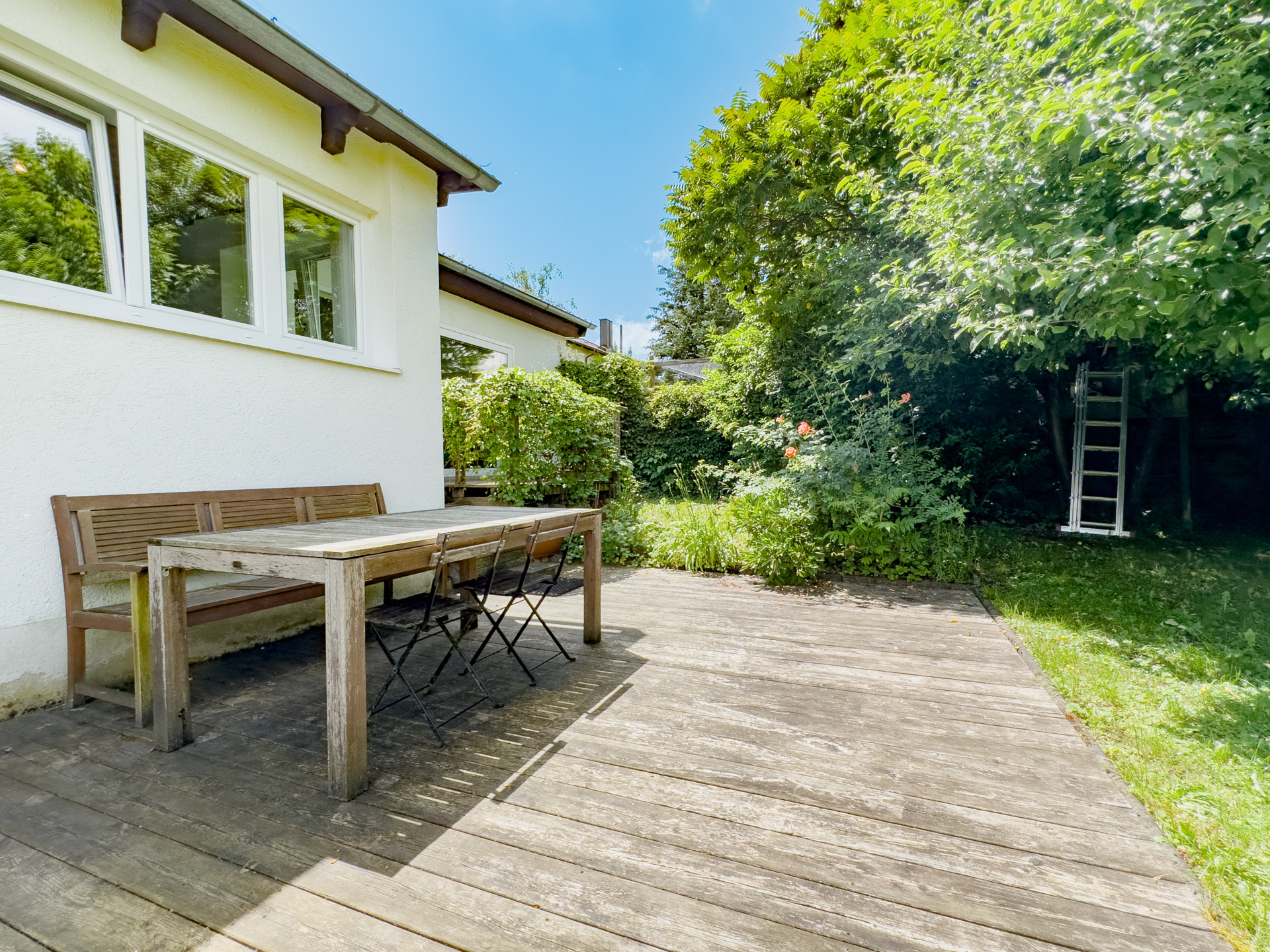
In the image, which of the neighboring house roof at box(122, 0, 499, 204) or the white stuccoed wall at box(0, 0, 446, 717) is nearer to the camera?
the white stuccoed wall at box(0, 0, 446, 717)

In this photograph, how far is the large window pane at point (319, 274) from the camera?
12.7ft

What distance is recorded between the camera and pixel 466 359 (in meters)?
7.57

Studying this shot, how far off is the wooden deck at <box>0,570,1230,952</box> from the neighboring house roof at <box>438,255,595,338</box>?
5.08 m

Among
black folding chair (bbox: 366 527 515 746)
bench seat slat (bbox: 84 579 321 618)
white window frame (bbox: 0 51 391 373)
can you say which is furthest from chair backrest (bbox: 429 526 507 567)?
white window frame (bbox: 0 51 391 373)

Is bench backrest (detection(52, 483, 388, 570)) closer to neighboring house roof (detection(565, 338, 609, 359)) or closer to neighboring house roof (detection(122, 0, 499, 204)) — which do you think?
neighboring house roof (detection(122, 0, 499, 204))

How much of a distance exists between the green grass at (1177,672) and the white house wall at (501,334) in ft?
21.2

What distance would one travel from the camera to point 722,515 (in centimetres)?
585

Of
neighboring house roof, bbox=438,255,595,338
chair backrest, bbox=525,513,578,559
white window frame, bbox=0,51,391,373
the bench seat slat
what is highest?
neighboring house roof, bbox=438,255,595,338

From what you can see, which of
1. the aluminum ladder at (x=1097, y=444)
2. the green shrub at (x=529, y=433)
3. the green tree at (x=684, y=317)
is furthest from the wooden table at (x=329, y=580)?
the green tree at (x=684, y=317)

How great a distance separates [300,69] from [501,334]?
4896 millimetres

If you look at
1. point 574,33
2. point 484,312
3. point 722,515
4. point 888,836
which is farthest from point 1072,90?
point 574,33

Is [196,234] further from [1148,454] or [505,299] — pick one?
[1148,454]

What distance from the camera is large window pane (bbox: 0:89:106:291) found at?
2.63m

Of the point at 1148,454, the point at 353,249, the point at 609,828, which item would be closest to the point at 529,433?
the point at 353,249
